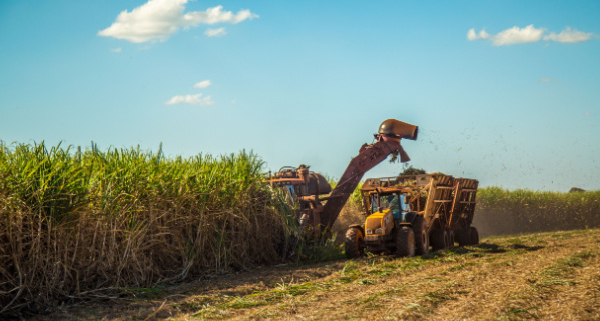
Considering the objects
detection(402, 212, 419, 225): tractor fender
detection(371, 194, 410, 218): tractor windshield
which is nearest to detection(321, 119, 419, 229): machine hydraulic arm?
detection(371, 194, 410, 218): tractor windshield

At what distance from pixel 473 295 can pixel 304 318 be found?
286 cm

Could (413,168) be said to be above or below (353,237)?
above

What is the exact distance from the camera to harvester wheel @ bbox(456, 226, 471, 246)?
1864cm

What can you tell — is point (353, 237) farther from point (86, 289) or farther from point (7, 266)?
point (7, 266)

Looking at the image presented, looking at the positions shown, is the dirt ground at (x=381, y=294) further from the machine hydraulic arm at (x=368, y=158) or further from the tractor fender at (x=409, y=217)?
the machine hydraulic arm at (x=368, y=158)

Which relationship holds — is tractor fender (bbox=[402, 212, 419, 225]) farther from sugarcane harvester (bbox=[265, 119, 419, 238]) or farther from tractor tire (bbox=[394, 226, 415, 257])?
sugarcane harvester (bbox=[265, 119, 419, 238])

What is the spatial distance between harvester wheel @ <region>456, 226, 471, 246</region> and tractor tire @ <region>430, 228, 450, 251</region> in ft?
9.50

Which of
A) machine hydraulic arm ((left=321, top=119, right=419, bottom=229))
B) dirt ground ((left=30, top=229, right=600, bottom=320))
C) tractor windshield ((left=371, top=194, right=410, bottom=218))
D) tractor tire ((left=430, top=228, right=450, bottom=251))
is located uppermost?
machine hydraulic arm ((left=321, top=119, right=419, bottom=229))

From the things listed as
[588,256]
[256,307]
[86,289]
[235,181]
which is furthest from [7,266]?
[588,256]

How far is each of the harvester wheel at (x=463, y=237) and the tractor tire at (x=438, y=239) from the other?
2.90m

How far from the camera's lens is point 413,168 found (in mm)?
28703

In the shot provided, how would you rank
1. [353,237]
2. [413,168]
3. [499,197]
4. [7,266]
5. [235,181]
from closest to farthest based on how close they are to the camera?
[7,266], [235,181], [353,237], [413,168], [499,197]

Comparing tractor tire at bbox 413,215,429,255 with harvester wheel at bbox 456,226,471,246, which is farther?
harvester wheel at bbox 456,226,471,246

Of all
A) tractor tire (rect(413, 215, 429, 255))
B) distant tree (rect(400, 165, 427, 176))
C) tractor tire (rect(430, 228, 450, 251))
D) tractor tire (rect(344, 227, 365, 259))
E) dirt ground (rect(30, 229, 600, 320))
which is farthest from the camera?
distant tree (rect(400, 165, 427, 176))
